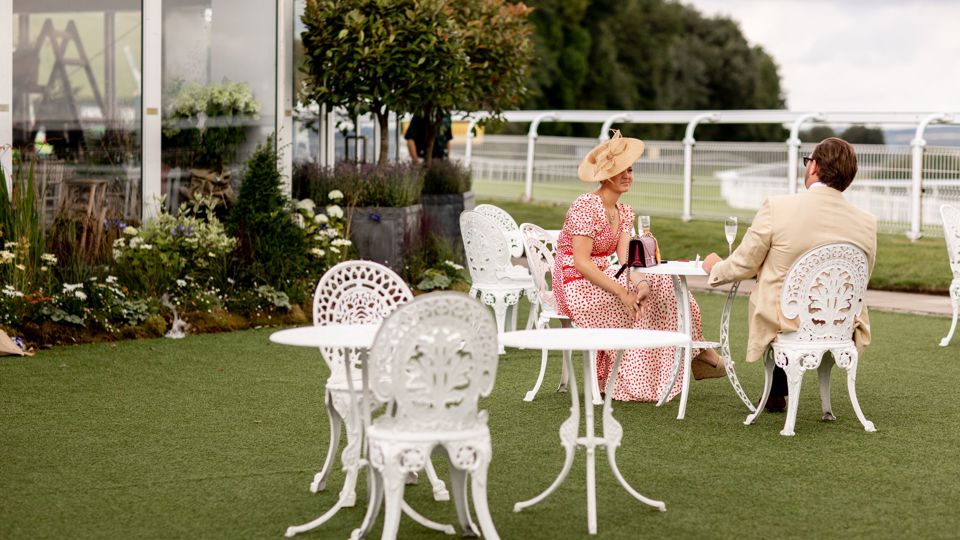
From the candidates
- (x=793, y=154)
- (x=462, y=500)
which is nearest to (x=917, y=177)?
(x=793, y=154)

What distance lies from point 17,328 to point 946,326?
7370mm

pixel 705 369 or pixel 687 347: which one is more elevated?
pixel 687 347

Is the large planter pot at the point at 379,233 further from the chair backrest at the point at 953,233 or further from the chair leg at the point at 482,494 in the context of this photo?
the chair leg at the point at 482,494

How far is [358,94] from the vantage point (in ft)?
42.8

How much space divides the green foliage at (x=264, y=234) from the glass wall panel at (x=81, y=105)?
2.95ft

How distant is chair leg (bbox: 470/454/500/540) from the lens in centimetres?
478

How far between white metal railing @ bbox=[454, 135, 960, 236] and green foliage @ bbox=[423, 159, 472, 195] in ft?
16.7

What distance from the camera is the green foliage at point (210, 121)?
39.0 feet

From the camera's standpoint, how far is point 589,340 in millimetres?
5211

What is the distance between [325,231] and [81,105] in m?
2.29

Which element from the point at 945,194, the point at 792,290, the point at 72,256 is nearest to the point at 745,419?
the point at 792,290

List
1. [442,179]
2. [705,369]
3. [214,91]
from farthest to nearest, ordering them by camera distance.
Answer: [442,179]
[214,91]
[705,369]

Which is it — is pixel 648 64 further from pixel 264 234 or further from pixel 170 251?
pixel 170 251

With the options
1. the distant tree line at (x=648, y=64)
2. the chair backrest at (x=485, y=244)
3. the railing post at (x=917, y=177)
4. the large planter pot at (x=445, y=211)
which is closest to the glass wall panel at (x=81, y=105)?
the chair backrest at (x=485, y=244)
